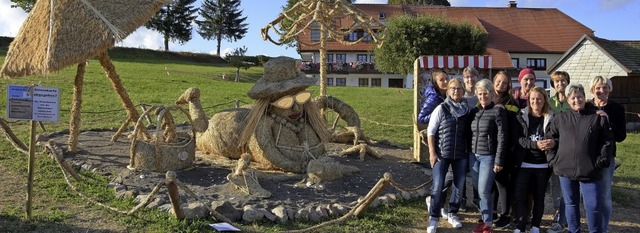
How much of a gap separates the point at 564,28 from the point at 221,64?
24570 mm

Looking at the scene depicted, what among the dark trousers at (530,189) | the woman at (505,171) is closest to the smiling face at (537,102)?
the woman at (505,171)

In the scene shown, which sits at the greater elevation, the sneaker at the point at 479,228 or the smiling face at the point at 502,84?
the smiling face at the point at 502,84

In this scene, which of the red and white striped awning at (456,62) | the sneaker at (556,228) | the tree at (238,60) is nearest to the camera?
the sneaker at (556,228)

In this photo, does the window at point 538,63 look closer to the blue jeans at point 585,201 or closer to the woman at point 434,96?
the woman at point 434,96

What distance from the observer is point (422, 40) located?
102 feet

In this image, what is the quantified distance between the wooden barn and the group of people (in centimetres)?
1257

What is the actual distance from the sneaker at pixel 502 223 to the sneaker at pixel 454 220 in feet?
1.33

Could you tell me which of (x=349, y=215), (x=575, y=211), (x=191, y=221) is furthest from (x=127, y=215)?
(x=575, y=211)

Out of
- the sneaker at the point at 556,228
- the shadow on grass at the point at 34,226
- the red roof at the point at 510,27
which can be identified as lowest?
the sneaker at the point at 556,228

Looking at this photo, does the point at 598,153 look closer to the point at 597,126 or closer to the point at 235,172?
the point at 597,126

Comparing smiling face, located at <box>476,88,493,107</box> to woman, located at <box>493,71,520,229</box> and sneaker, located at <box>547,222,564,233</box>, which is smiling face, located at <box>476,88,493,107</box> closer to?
woman, located at <box>493,71,520,229</box>

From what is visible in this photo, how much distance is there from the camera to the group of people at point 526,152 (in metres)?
4.96

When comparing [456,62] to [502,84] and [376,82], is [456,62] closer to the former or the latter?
[502,84]

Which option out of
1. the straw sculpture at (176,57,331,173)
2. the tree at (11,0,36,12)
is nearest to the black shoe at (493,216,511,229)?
the straw sculpture at (176,57,331,173)
